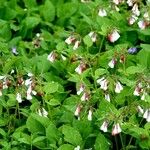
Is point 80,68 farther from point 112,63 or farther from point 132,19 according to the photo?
point 132,19

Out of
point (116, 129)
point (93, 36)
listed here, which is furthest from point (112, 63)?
point (116, 129)

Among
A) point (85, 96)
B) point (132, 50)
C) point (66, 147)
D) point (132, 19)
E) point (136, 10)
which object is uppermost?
point (136, 10)

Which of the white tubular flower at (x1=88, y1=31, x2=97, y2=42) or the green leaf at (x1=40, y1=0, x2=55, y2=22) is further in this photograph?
the green leaf at (x1=40, y1=0, x2=55, y2=22)

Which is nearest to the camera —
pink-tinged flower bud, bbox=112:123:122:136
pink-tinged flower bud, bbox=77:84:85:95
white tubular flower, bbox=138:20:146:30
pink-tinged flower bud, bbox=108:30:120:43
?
pink-tinged flower bud, bbox=112:123:122:136

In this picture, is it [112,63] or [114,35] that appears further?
[114,35]

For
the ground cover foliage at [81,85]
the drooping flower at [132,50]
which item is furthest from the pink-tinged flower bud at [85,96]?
the drooping flower at [132,50]

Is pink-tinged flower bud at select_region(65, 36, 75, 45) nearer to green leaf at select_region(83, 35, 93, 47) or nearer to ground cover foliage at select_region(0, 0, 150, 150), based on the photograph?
ground cover foliage at select_region(0, 0, 150, 150)

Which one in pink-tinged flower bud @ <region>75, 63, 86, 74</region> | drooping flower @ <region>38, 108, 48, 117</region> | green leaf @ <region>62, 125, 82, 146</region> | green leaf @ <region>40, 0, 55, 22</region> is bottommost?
green leaf @ <region>62, 125, 82, 146</region>

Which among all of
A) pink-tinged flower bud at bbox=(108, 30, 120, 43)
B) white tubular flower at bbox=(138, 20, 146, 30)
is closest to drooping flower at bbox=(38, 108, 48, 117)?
pink-tinged flower bud at bbox=(108, 30, 120, 43)
